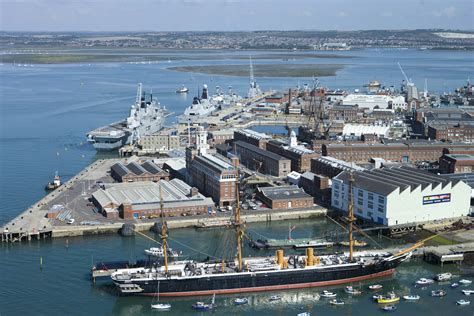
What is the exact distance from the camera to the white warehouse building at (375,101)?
57312 mm

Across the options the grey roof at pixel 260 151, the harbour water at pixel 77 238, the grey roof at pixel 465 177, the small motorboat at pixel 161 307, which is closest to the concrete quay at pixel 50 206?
the harbour water at pixel 77 238

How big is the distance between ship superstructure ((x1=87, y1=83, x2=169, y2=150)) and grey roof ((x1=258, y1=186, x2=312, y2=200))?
1580 centimetres

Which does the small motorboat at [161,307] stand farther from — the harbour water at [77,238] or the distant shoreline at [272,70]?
the distant shoreline at [272,70]

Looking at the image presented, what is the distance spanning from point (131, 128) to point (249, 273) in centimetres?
2625

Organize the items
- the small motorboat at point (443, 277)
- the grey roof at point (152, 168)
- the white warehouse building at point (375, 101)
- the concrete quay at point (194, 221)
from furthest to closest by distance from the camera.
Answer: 1. the white warehouse building at point (375, 101)
2. the grey roof at point (152, 168)
3. the concrete quay at point (194, 221)
4. the small motorboat at point (443, 277)

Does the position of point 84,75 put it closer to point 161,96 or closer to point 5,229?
point 161,96

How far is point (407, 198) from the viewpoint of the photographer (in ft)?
76.8

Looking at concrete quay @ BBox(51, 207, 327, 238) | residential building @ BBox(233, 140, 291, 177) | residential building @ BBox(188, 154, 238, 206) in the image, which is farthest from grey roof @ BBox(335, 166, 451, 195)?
residential building @ BBox(233, 140, 291, 177)

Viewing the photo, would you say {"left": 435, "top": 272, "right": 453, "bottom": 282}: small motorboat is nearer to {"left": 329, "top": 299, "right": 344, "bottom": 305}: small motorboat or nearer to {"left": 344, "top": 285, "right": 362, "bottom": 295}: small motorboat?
{"left": 344, "top": 285, "right": 362, "bottom": 295}: small motorboat

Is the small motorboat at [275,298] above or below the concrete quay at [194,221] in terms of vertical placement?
below

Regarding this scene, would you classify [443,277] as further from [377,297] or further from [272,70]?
[272,70]

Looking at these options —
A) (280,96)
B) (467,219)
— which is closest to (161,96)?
(280,96)

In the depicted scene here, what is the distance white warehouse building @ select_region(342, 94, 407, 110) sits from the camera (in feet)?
188

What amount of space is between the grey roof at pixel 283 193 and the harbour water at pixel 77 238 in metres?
1.57
